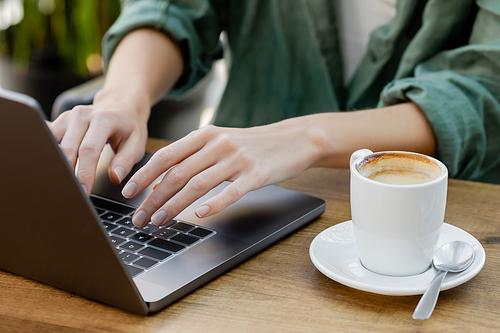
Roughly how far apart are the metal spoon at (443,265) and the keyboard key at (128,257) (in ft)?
0.78

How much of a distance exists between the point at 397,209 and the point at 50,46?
1919 mm

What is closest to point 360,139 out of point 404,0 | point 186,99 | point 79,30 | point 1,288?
point 404,0

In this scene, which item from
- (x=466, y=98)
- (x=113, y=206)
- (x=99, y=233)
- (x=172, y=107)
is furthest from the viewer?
(x=172, y=107)

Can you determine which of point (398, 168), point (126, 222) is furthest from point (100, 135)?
point (398, 168)

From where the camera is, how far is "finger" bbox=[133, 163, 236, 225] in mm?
497

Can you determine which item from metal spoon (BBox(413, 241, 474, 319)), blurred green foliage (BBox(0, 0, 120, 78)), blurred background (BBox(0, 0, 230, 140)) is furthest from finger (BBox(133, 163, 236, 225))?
blurred green foliage (BBox(0, 0, 120, 78))

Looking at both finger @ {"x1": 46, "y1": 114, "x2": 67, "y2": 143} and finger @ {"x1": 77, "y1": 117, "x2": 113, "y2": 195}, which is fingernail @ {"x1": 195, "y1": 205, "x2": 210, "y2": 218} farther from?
finger @ {"x1": 46, "y1": 114, "x2": 67, "y2": 143}

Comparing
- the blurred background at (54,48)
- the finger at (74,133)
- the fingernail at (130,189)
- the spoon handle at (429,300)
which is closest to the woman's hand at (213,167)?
the fingernail at (130,189)

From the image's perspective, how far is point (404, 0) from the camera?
0.84 meters

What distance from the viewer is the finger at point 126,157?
60 centimetres

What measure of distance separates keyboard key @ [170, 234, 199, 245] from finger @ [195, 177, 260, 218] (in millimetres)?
23

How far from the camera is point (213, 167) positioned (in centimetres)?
53

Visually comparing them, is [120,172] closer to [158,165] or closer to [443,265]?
[158,165]

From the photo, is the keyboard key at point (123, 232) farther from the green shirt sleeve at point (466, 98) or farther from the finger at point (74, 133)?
the green shirt sleeve at point (466, 98)
